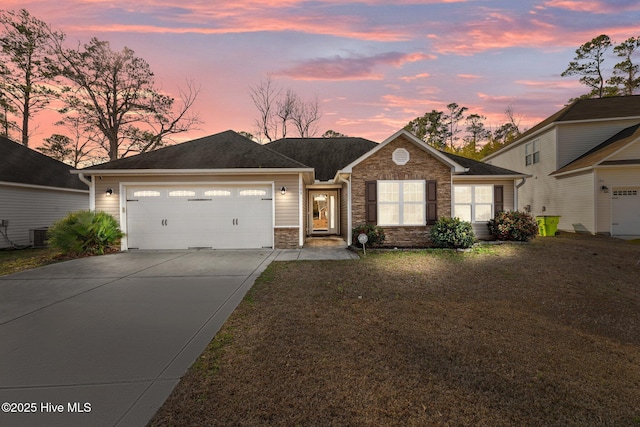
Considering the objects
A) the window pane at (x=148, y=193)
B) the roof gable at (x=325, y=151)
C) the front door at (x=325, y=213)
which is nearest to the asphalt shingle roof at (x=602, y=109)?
the roof gable at (x=325, y=151)

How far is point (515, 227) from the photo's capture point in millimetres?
11398

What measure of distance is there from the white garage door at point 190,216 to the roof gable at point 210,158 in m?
0.84

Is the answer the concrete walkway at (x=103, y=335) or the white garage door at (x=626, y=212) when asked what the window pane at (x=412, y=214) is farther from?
the white garage door at (x=626, y=212)

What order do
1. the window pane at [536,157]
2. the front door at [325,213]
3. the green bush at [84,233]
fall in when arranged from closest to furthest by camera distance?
the green bush at [84,233], the front door at [325,213], the window pane at [536,157]

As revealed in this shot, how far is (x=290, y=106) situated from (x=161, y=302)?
24.5 metres

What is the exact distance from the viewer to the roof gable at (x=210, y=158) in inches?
416

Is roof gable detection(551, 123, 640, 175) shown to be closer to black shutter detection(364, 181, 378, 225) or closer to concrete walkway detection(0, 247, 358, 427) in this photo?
black shutter detection(364, 181, 378, 225)

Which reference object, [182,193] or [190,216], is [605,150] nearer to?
[190,216]

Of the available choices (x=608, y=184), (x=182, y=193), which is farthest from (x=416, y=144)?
(x=608, y=184)

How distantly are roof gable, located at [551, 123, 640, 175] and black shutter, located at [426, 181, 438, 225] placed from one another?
940 cm

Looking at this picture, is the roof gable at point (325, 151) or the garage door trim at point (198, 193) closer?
the garage door trim at point (198, 193)

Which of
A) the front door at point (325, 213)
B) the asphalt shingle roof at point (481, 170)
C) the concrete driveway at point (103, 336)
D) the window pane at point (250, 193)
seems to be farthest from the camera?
the front door at point (325, 213)

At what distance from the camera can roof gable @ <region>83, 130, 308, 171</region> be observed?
1058 centimetres

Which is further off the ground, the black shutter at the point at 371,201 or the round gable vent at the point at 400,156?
the round gable vent at the point at 400,156
